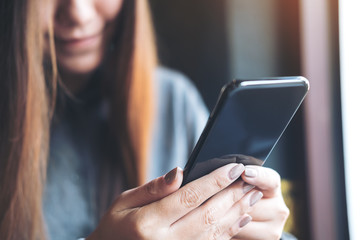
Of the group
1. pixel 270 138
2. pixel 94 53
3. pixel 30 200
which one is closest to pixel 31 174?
pixel 30 200

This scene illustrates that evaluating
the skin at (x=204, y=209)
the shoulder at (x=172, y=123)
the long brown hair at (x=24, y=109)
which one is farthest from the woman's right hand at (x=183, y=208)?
the shoulder at (x=172, y=123)

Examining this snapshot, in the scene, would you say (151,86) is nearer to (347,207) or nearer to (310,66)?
(310,66)

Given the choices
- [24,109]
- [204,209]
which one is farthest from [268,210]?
[24,109]

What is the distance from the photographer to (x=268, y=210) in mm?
493

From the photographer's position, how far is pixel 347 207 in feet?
2.75

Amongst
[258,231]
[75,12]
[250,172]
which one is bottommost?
[258,231]

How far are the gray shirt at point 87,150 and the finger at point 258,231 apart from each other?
437 mm

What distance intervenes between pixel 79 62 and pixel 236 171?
19.3 inches

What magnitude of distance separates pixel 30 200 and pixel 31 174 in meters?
0.05

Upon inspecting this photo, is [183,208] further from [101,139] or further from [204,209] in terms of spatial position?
[101,139]

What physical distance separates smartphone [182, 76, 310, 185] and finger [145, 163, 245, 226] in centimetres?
2

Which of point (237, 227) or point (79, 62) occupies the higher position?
point (79, 62)

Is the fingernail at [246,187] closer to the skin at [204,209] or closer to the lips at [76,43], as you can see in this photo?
the skin at [204,209]

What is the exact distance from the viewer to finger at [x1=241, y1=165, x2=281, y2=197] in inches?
17.4
